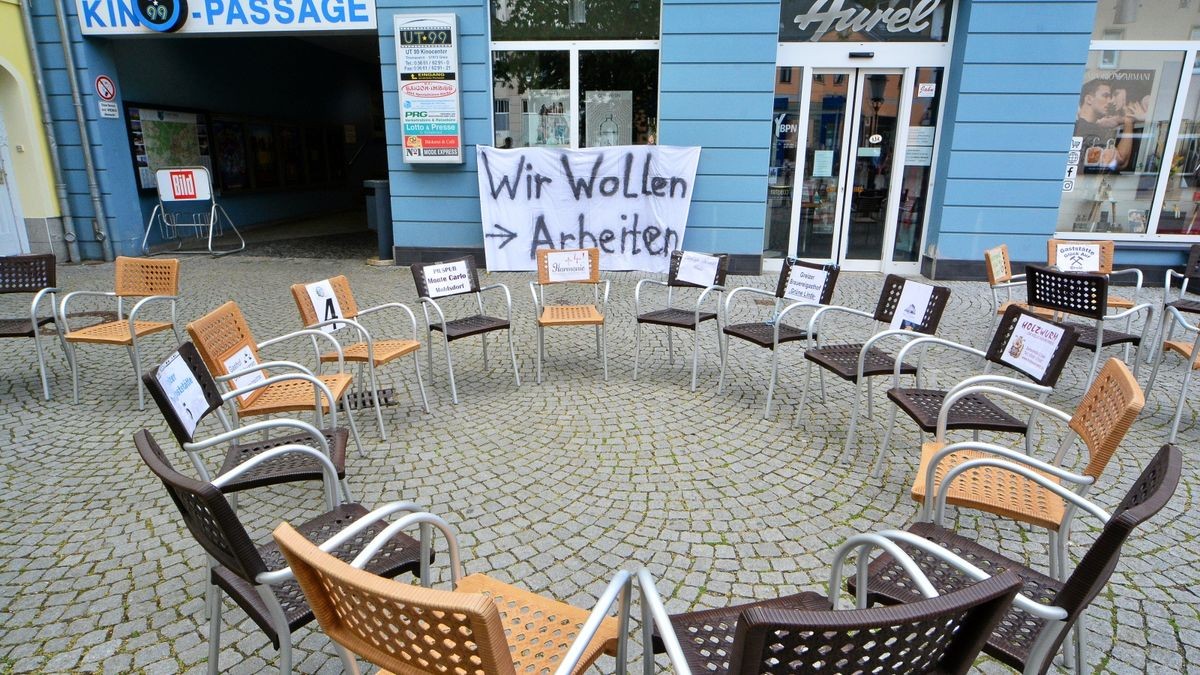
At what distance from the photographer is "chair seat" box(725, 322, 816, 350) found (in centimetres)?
446

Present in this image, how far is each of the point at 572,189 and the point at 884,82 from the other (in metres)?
4.09

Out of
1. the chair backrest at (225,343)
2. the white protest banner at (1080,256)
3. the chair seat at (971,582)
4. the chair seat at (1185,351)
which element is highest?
the white protest banner at (1080,256)

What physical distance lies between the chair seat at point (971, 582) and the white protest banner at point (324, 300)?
3.33 metres

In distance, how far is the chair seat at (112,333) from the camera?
14.9 ft

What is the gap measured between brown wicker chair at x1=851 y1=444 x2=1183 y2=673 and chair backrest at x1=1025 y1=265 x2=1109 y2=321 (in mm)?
2770

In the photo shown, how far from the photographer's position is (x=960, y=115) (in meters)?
7.95

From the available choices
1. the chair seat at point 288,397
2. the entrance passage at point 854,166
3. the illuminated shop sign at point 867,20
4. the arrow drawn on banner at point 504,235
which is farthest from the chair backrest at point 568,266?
the illuminated shop sign at point 867,20

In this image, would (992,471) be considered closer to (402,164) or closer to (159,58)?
(402,164)

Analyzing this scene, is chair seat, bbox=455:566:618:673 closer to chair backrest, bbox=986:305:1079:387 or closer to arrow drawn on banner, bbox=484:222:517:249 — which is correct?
chair backrest, bbox=986:305:1079:387

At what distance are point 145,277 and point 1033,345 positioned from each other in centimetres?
572

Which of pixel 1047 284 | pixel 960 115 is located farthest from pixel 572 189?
pixel 1047 284

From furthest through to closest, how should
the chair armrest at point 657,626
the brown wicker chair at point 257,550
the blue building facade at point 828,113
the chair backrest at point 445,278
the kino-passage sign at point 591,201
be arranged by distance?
the kino-passage sign at point 591,201, the blue building facade at point 828,113, the chair backrest at point 445,278, the brown wicker chair at point 257,550, the chair armrest at point 657,626

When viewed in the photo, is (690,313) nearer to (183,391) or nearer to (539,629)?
(183,391)

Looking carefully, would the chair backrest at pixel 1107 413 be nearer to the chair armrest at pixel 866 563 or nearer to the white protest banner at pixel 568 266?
the chair armrest at pixel 866 563
